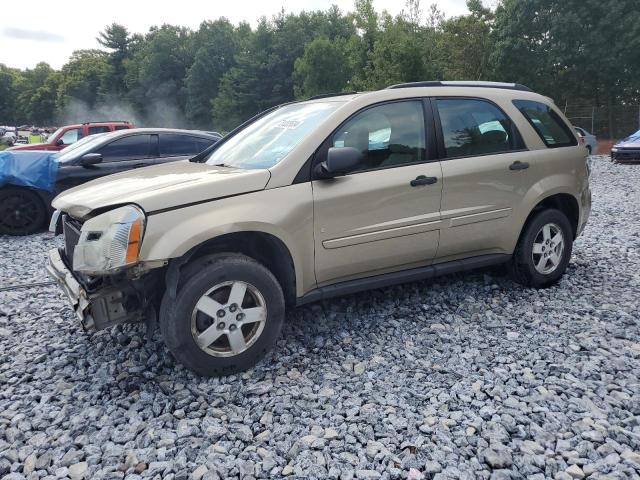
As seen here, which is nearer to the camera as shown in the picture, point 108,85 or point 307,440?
point 307,440

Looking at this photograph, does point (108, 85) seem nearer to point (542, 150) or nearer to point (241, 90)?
point (241, 90)

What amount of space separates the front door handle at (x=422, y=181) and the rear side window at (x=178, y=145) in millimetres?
5799

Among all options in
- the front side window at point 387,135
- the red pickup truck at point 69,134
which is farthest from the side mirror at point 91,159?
the red pickup truck at point 69,134

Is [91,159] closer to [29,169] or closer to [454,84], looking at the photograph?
[29,169]

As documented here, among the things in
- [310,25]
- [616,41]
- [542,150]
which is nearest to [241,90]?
[310,25]

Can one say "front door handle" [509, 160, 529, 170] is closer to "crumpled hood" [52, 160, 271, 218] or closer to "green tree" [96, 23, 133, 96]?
"crumpled hood" [52, 160, 271, 218]

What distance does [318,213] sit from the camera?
11.1 ft

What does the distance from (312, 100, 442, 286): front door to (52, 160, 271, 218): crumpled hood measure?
1.74 feet

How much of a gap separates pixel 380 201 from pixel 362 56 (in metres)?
42.7

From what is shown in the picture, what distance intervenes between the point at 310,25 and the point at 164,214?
61857mm

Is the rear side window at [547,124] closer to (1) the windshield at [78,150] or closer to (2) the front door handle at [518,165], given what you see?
(2) the front door handle at [518,165]

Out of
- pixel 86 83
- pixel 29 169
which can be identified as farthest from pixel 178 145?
pixel 86 83

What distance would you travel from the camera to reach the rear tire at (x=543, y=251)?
177 inches

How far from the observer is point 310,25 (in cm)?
5928
